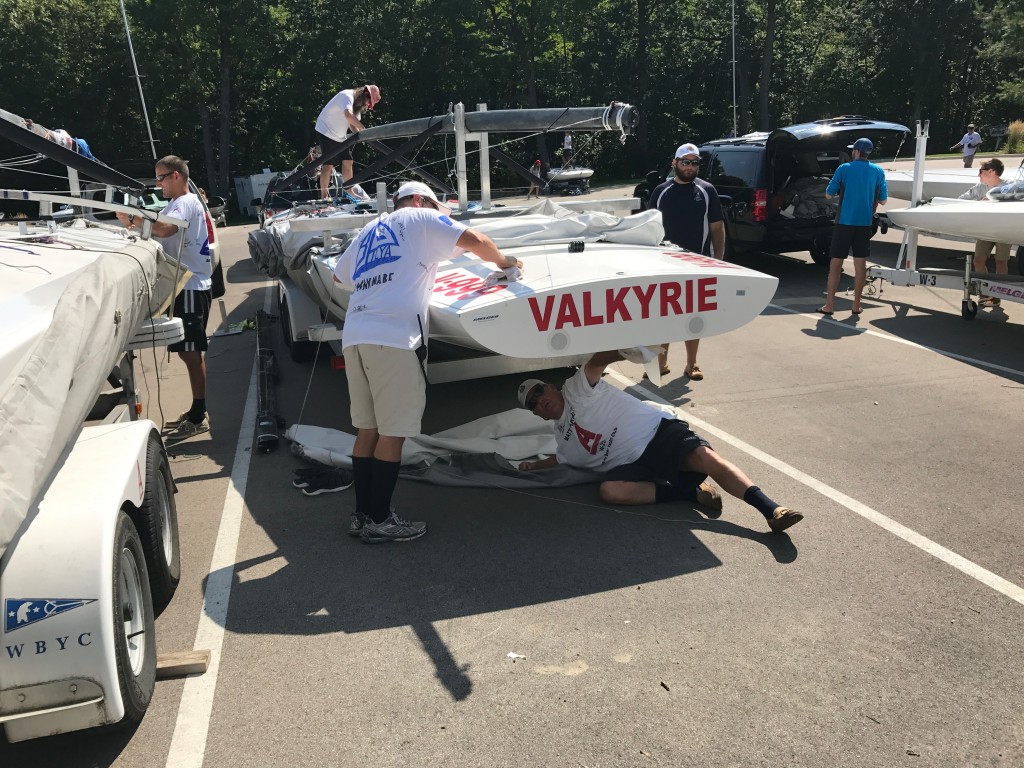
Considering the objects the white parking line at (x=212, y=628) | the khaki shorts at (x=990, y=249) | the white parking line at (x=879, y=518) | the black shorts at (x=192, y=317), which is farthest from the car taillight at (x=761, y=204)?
the white parking line at (x=212, y=628)

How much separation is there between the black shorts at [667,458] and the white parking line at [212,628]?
2.19 m

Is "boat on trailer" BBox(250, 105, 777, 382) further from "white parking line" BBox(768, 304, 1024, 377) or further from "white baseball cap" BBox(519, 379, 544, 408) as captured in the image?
"white parking line" BBox(768, 304, 1024, 377)

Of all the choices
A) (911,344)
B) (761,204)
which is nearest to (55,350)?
(911,344)

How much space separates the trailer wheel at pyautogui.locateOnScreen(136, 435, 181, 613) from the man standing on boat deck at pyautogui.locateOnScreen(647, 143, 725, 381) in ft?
14.2

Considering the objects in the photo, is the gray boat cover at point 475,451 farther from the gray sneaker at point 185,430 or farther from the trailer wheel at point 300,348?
the trailer wheel at point 300,348

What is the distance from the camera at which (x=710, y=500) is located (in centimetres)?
475

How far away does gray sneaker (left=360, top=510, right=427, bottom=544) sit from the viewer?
15.0 ft

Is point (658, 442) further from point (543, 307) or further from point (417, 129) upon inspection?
point (417, 129)

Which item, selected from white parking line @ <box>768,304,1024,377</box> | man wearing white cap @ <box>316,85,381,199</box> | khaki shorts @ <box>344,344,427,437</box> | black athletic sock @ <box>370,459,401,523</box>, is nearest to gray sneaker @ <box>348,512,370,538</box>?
black athletic sock @ <box>370,459,401,523</box>

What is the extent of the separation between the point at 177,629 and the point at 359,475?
1196mm

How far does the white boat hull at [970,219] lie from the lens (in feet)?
26.0

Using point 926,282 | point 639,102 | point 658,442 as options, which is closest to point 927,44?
point 639,102

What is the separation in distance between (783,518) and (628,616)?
1.06m

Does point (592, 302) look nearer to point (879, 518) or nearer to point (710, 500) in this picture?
point (710, 500)
